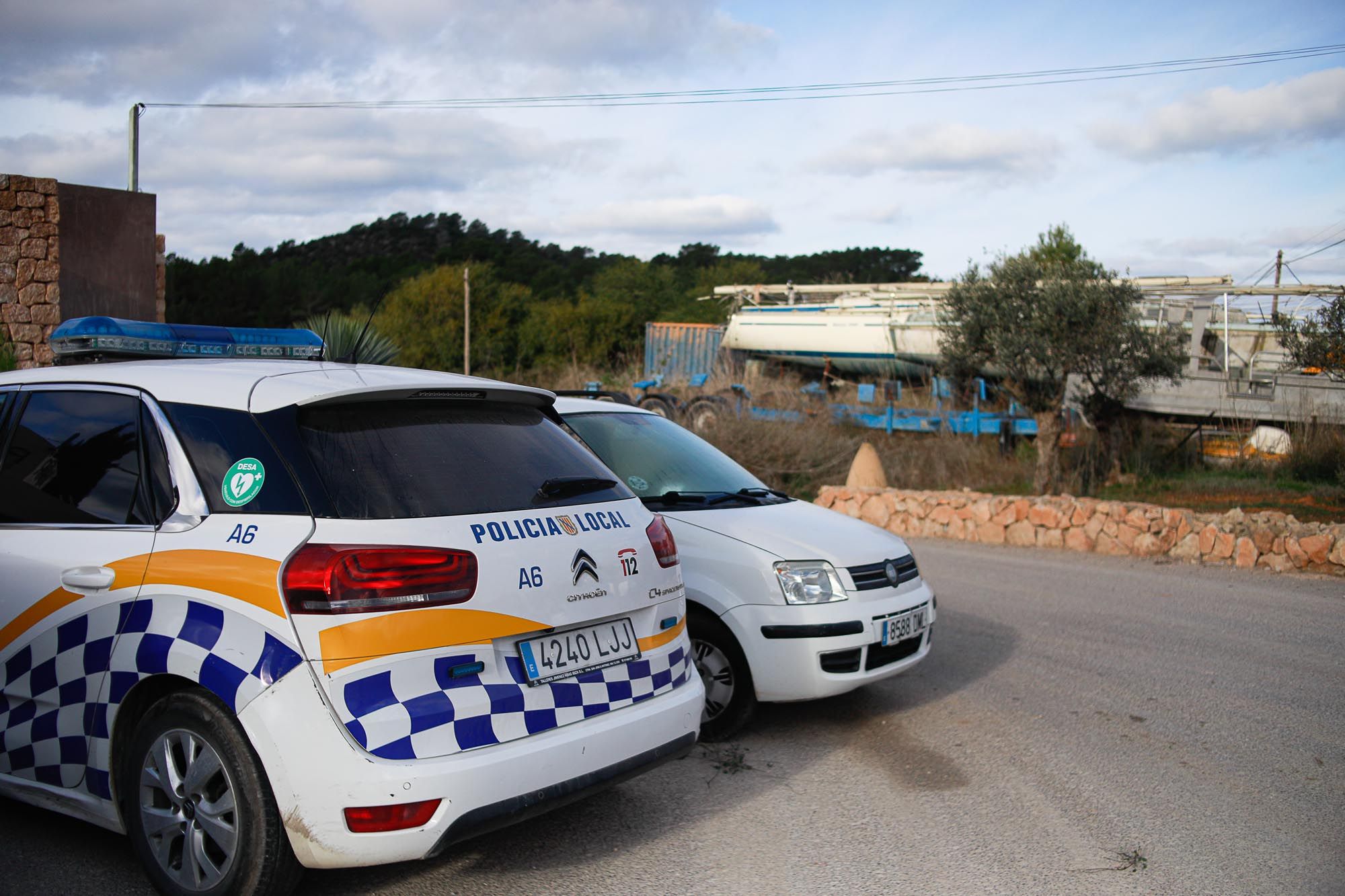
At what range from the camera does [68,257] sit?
12.8 m

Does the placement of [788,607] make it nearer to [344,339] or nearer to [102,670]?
[102,670]

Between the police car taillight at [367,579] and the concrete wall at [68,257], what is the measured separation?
455 inches

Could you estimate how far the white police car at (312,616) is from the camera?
10.0 feet

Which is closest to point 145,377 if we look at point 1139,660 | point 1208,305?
point 1139,660

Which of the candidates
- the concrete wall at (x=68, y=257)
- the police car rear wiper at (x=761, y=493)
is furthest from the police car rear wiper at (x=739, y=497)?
the concrete wall at (x=68, y=257)

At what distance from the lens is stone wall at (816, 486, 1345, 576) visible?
1091 centimetres

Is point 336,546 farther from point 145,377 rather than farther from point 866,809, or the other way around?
point 866,809

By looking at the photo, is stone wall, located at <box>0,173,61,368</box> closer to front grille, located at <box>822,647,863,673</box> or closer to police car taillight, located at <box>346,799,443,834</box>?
front grille, located at <box>822,647,863,673</box>

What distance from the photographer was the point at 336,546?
310 cm

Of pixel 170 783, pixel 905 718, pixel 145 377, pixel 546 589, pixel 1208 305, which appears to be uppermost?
pixel 1208 305

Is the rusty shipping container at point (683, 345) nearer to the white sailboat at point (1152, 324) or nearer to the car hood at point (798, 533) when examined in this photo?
the white sailboat at point (1152, 324)

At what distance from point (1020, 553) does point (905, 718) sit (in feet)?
23.4

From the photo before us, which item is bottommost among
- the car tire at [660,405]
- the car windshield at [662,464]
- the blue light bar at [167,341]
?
the car windshield at [662,464]

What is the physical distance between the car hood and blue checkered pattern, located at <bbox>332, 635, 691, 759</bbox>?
77.7 inches
